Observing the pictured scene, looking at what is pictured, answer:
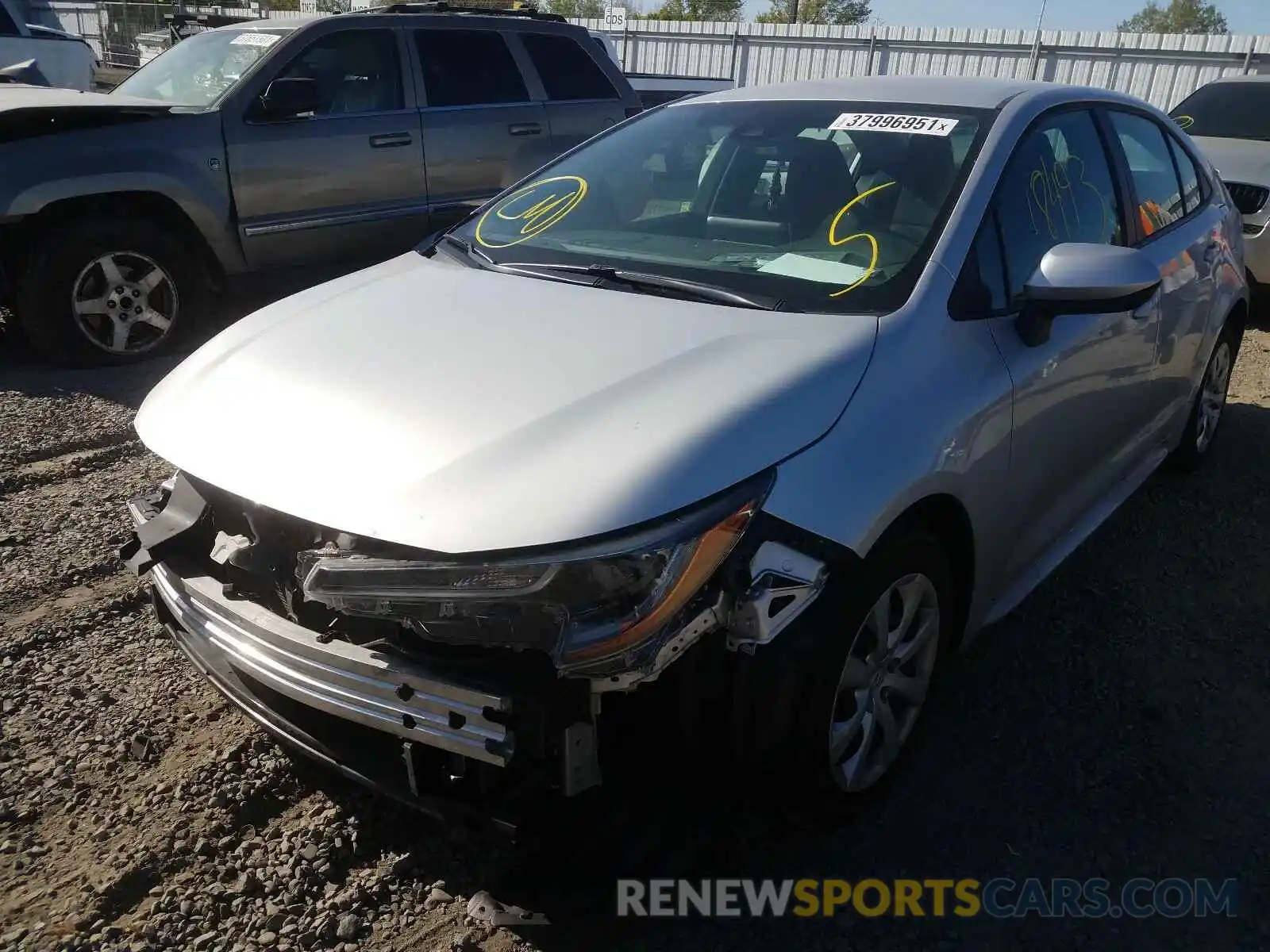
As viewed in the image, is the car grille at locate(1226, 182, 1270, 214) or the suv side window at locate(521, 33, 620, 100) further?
the car grille at locate(1226, 182, 1270, 214)

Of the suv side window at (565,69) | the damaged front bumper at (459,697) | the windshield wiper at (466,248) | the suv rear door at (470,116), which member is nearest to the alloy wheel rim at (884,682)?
the damaged front bumper at (459,697)

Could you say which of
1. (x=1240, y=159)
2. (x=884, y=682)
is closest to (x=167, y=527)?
(x=884, y=682)

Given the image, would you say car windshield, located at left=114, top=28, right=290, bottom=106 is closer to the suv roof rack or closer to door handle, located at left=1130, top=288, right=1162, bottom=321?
the suv roof rack

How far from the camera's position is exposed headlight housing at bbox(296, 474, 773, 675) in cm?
188

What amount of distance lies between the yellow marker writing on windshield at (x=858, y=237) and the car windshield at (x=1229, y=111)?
6760 millimetres

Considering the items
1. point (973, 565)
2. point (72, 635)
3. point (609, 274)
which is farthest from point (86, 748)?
point (973, 565)

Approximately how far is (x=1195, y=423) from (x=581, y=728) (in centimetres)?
378

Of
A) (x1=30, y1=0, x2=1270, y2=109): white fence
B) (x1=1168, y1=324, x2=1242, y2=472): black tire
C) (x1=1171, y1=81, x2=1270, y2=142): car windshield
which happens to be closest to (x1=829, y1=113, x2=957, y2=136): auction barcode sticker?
(x1=1168, y1=324, x2=1242, y2=472): black tire

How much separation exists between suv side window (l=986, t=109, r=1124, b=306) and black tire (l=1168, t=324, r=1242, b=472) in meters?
1.38

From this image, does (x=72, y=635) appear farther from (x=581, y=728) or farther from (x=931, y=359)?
(x=931, y=359)

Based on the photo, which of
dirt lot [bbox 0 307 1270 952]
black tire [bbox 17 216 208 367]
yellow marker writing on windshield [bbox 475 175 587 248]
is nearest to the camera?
dirt lot [bbox 0 307 1270 952]

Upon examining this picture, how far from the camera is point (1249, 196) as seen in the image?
294 inches

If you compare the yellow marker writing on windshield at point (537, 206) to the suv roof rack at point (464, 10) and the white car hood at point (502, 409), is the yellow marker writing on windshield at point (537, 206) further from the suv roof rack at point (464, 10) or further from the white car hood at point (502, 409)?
the suv roof rack at point (464, 10)

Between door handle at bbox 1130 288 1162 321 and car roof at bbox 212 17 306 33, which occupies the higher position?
car roof at bbox 212 17 306 33
